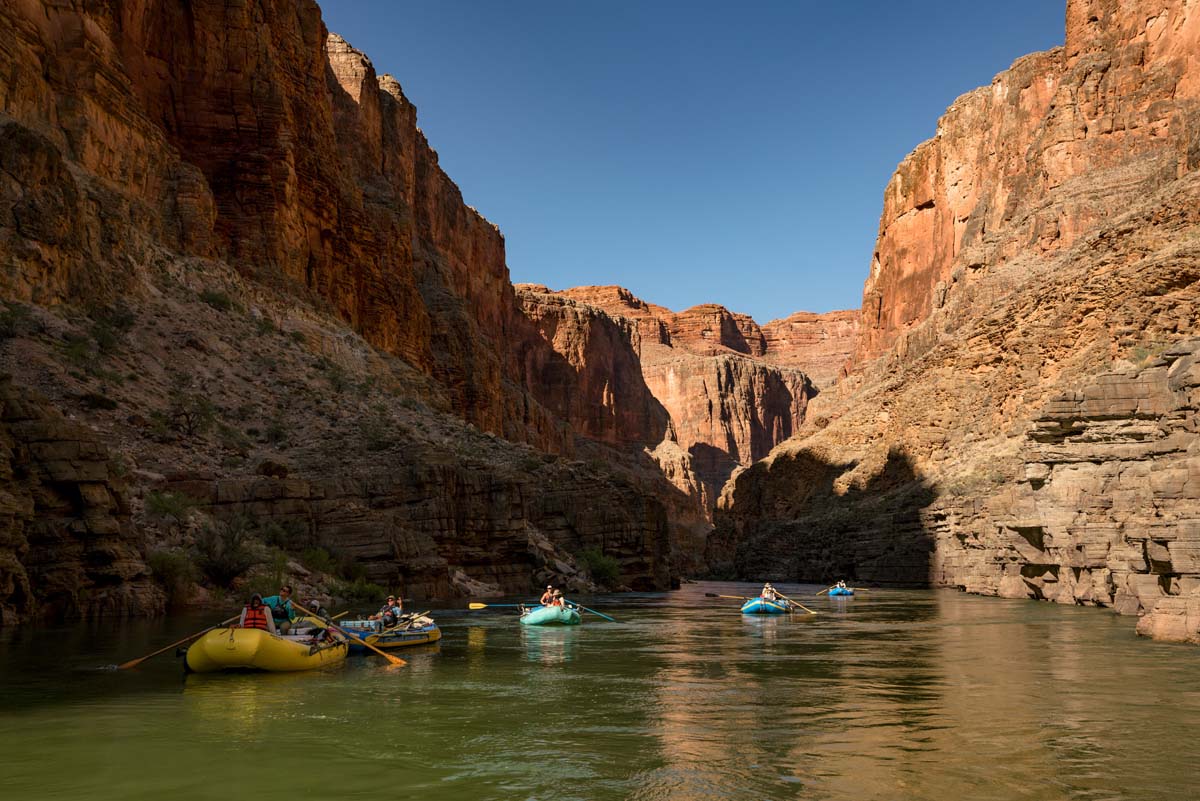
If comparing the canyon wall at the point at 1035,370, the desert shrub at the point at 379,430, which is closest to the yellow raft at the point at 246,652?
the canyon wall at the point at 1035,370

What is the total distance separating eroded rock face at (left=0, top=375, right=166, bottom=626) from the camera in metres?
24.4

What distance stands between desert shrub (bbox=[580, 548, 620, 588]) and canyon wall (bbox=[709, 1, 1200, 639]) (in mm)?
15978

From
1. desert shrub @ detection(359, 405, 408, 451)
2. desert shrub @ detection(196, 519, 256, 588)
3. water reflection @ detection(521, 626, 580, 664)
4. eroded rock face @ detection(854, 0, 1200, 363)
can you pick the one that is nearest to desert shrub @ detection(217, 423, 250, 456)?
desert shrub @ detection(359, 405, 408, 451)

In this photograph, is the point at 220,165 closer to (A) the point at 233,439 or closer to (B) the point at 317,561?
(A) the point at 233,439

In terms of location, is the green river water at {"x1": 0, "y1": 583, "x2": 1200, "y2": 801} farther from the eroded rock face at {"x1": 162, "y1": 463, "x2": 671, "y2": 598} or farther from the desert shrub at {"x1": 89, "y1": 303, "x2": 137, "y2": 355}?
the desert shrub at {"x1": 89, "y1": 303, "x2": 137, "y2": 355}

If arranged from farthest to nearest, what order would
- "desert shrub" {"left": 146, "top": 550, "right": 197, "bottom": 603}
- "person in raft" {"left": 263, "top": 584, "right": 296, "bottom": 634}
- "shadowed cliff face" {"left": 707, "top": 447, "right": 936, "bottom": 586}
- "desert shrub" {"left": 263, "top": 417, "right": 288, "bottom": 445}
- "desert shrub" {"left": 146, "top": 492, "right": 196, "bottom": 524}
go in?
"shadowed cliff face" {"left": 707, "top": 447, "right": 936, "bottom": 586}, "desert shrub" {"left": 263, "top": 417, "right": 288, "bottom": 445}, "desert shrub" {"left": 146, "top": 492, "right": 196, "bottom": 524}, "desert shrub" {"left": 146, "top": 550, "right": 197, "bottom": 603}, "person in raft" {"left": 263, "top": 584, "right": 296, "bottom": 634}

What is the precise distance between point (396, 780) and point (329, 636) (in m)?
10.5

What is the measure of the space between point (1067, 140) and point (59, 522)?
7244 centimetres

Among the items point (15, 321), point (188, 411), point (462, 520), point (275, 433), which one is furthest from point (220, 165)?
point (462, 520)

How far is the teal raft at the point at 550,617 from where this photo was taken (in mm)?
30875

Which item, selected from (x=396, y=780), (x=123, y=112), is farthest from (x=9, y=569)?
(x=123, y=112)

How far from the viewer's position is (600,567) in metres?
55.9

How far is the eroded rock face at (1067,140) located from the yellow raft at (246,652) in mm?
53963

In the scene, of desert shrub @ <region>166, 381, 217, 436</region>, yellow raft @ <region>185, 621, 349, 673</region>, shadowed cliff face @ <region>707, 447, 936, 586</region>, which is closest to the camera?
yellow raft @ <region>185, 621, 349, 673</region>
